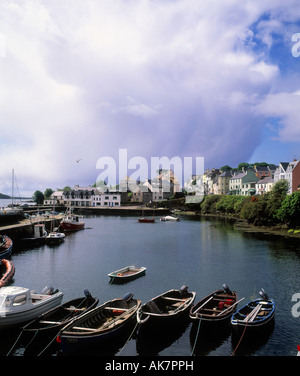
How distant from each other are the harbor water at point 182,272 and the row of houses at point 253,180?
4011 centimetres

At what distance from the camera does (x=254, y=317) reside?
21266 millimetres

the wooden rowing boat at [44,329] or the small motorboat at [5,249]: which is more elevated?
the small motorboat at [5,249]

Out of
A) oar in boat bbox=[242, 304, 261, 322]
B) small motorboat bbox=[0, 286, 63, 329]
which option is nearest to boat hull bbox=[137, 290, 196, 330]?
oar in boat bbox=[242, 304, 261, 322]

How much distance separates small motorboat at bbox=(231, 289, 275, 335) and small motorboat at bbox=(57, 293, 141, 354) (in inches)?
265

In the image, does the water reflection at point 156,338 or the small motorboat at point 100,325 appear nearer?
the small motorboat at point 100,325

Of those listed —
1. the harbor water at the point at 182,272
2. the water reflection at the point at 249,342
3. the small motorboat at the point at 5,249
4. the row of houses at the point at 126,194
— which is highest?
the row of houses at the point at 126,194

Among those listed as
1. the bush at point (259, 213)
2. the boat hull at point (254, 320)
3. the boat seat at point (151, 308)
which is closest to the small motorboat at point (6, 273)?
the boat seat at point (151, 308)

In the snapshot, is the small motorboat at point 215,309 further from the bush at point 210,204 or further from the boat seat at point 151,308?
the bush at point 210,204

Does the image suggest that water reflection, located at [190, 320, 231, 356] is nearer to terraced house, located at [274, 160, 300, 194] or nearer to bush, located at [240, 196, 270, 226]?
bush, located at [240, 196, 270, 226]

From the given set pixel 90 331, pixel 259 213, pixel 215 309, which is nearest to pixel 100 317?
pixel 90 331

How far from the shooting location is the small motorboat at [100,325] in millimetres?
17719

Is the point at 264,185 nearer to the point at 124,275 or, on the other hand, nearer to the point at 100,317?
the point at 124,275

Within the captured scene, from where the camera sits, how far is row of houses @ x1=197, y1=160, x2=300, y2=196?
95481mm
